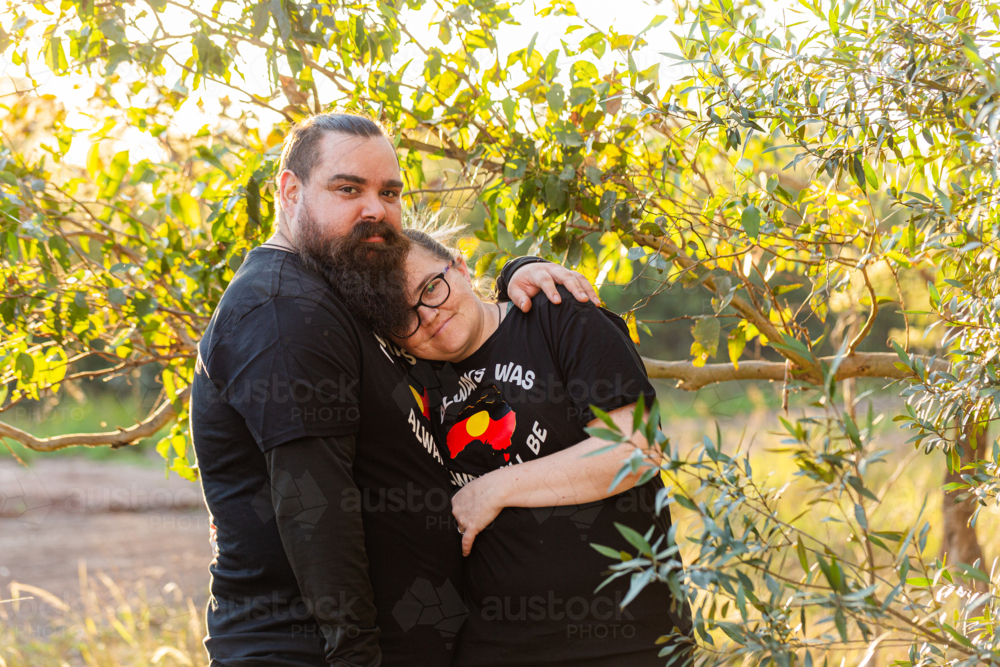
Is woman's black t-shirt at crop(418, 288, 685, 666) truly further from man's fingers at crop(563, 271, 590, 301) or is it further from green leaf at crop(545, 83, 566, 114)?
green leaf at crop(545, 83, 566, 114)

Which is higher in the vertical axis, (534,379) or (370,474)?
(534,379)

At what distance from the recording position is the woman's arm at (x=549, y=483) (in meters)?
1.52

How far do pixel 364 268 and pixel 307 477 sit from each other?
52cm

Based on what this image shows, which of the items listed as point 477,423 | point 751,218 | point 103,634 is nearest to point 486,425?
point 477,423

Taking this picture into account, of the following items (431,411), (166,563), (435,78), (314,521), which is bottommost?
(166,563)

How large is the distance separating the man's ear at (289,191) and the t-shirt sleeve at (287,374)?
1.34 feet

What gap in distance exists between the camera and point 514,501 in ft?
5.19

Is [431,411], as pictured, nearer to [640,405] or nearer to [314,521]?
[314,521]

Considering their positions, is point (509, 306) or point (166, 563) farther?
point (166, 563)

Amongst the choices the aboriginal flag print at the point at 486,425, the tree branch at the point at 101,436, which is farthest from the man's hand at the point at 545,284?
the tree branch at the point at 101,436

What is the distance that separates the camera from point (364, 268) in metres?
1.65

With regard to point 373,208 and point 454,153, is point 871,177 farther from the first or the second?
point 454,153

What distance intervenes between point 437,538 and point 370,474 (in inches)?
8.3

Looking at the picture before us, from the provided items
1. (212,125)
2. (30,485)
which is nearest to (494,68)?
(212,125)
